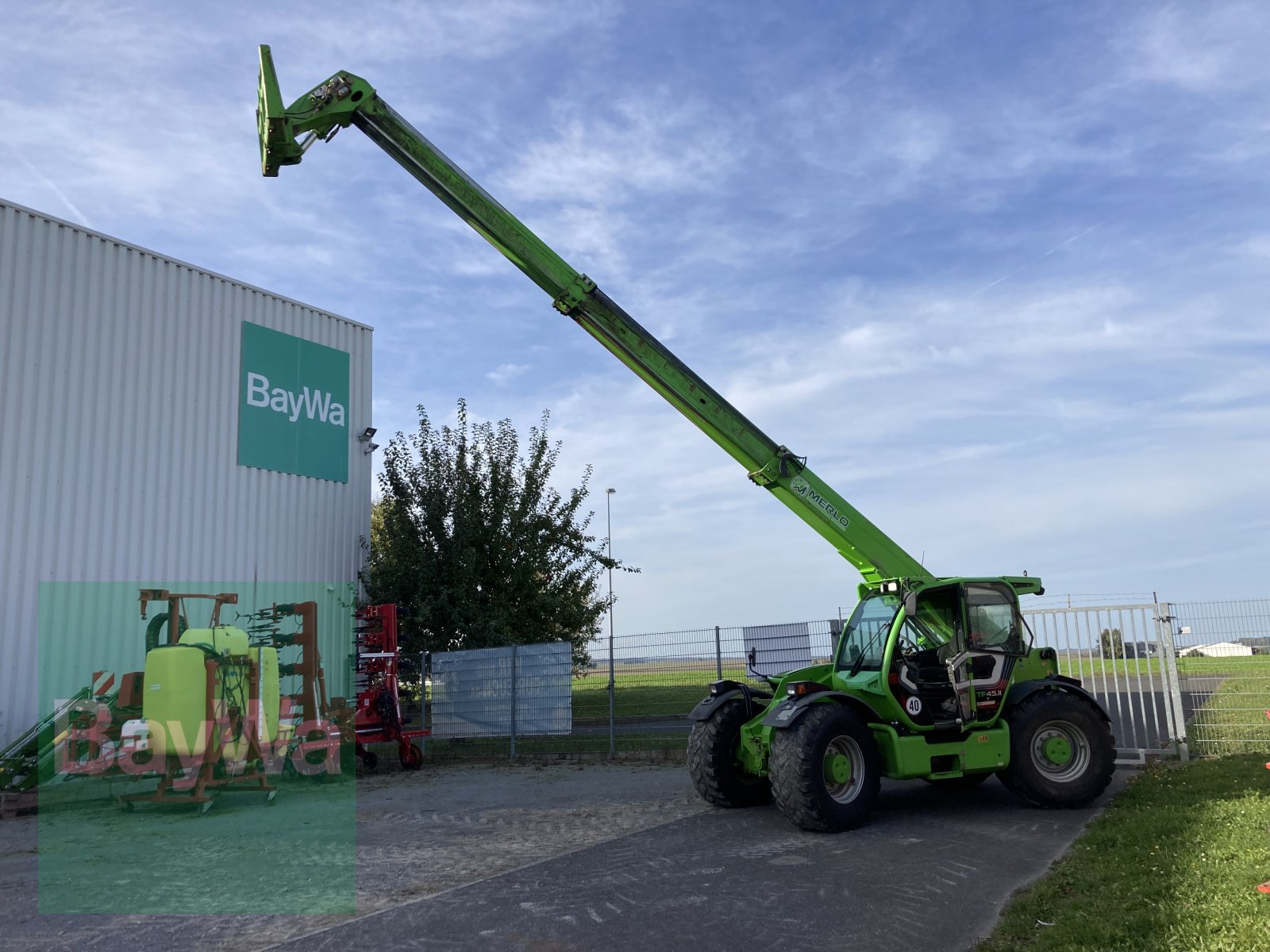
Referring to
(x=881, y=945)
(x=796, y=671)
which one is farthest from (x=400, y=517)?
(x=881, y=945)

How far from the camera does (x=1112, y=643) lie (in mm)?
12055

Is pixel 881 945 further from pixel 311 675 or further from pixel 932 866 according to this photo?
pixel 311 675

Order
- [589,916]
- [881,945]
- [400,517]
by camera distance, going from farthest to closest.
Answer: [400,517], [589,916], [881,945]

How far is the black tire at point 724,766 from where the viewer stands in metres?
9.71

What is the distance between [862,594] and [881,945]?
5.48 metres

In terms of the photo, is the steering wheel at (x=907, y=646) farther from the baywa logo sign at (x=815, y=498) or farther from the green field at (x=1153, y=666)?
the green field at (x=1153, y=666)

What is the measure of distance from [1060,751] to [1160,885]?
11.6 ft

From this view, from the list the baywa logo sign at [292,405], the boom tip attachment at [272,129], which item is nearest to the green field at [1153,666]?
the boom tip attachment at [272,129]

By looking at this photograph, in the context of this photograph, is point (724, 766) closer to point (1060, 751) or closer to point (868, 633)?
point (868, 633)

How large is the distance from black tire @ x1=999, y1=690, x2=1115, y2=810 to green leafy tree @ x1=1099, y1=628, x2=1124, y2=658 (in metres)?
2.92

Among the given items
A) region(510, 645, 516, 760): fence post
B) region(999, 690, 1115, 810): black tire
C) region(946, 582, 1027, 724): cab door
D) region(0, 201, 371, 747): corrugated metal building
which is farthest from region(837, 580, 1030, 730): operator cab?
region(0, 201, 371, 747): corrugated metal building

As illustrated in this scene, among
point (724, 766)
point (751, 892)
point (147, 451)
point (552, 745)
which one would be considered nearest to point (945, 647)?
point (724, 766)

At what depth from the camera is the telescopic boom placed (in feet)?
34.1

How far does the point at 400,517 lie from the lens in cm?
1969
